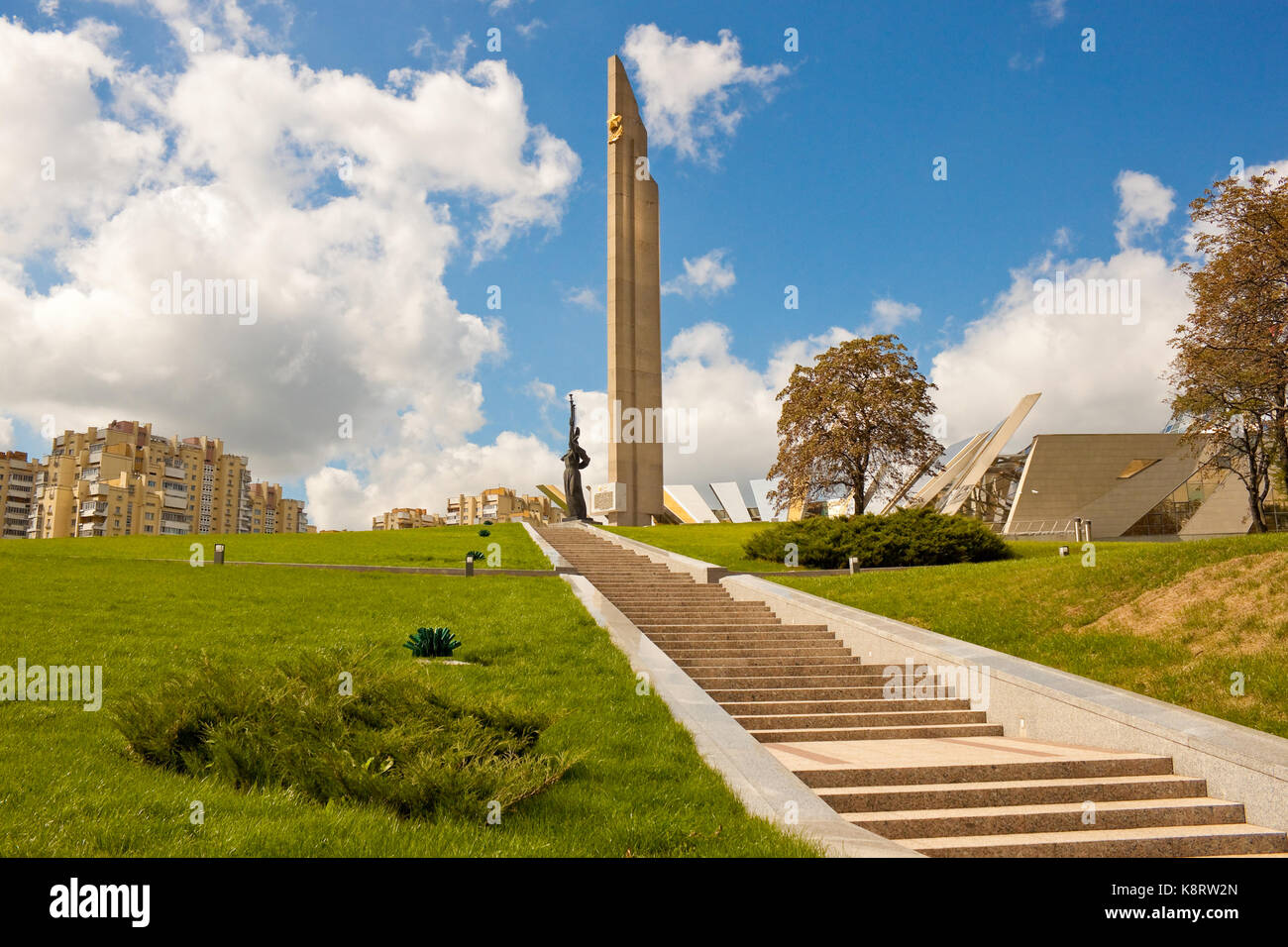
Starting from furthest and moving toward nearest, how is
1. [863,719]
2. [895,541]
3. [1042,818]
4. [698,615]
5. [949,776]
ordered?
1. [895,541]
2. [698,615]
3. [863,719]
4. [949,776]
5. [1042,818]

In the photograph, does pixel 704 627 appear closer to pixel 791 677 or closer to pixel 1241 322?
pixel 791 677

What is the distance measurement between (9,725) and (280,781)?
2700mm

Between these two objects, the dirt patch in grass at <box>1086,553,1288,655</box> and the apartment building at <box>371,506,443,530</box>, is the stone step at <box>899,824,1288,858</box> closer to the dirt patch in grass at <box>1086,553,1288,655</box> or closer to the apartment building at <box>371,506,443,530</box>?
the dirt patch in grass at <box>1086,553,1288,655</box>

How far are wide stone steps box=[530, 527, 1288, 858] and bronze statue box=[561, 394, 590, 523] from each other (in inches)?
1152

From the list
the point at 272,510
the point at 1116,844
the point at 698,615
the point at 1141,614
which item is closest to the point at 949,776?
the point at 1116,844

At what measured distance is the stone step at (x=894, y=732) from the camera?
8.09 meters

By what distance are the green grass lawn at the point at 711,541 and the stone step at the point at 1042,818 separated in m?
15.6

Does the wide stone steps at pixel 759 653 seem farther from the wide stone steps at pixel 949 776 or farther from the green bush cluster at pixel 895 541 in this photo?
the green bush cluster at pixel 895 541

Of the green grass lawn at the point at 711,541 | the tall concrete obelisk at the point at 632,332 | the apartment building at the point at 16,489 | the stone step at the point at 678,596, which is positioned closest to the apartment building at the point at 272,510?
the apartment building at the point at 16,489

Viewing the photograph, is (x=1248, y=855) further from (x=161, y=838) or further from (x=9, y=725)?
(x=9, y=725)

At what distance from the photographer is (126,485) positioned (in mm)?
94875

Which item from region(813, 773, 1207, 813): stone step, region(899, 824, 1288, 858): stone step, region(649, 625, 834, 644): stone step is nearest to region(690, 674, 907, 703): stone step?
region(649, 625, 834, 644): stone step

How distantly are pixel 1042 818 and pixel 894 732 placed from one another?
259 cm
